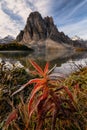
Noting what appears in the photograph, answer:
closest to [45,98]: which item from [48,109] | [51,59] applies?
[48,109]

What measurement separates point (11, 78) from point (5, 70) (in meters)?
0.44

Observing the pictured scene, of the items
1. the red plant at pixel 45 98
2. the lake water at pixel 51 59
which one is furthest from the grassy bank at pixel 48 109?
the lake water at pixel 51 59

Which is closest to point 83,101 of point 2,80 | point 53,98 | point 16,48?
point 53,98

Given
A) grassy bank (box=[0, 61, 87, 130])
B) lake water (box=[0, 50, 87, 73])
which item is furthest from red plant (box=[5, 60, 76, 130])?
lake water (box=[0, 50, 87, 73])

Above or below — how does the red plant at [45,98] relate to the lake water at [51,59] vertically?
above

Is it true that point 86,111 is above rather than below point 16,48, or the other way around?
above

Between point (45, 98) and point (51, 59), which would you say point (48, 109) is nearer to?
point (45, 98)

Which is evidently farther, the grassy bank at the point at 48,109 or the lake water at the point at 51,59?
the lake water at the point at 51,59

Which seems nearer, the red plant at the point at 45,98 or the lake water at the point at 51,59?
the red plant at the point at 45,98

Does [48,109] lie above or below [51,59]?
above

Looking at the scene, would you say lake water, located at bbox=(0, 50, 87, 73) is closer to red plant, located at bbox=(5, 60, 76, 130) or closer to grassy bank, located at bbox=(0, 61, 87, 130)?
grassy bank, located at bbox=(0, 61, 87, 130)

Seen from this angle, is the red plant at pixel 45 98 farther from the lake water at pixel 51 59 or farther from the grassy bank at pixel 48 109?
the lake water at pixel 51 59

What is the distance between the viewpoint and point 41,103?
165 cm

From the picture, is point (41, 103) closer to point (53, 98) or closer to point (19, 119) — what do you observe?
point (53, 98)
